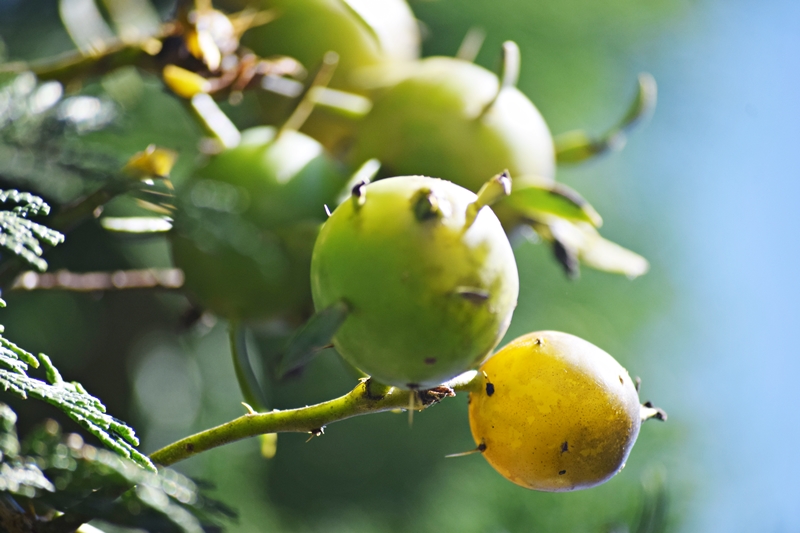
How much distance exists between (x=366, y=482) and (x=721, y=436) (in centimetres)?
45

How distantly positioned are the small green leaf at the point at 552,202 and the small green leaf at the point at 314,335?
0.14 meters

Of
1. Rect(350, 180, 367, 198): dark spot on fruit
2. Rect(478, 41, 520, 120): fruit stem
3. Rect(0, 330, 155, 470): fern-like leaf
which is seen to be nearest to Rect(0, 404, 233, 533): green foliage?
Rect(0, 330, 155, 470): fern-like leaf

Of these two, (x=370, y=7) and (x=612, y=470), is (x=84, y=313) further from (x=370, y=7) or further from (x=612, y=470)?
(x=612, y=470)

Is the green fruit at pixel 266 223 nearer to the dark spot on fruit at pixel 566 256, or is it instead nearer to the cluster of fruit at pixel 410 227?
the cluster of fruit at pixel 410 227

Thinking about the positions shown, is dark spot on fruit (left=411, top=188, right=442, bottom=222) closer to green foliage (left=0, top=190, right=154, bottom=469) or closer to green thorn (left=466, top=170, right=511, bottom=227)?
green thorn (left=466, top=170, right=511, bottom=227)

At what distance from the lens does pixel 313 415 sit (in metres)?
0.25

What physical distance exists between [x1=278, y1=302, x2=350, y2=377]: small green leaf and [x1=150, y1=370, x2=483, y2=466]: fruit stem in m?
0.03

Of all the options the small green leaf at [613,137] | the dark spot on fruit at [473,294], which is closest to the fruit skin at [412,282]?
the dark spot on fruit at [473,294]

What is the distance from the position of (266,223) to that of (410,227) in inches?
5.8

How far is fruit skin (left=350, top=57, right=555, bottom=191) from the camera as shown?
1.21 feet

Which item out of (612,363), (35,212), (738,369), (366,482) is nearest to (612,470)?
(612,363)

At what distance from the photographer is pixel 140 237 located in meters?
0.37

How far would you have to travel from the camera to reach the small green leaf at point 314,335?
217mm

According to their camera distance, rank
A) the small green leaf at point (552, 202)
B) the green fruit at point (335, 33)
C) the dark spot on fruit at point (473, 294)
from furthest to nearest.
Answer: the green fruit at point (335, 33) → the small green leaf at point (552, 202) → the dark spot on fruit at point (473, 294)
